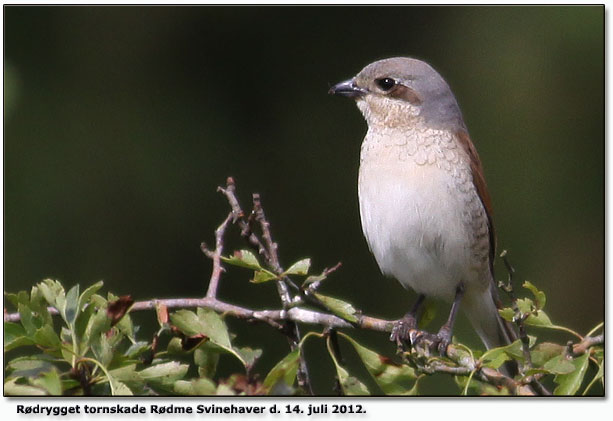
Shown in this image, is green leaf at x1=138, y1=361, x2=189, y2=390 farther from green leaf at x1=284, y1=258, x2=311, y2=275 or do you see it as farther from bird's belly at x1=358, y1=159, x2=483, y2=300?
bird's belly at x1=358, y1=159, x2=483, y2=300

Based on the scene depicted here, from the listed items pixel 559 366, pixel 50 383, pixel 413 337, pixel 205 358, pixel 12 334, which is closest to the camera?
pixel 50 383

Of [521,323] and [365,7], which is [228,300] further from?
[521,323]

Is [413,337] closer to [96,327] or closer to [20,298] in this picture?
[96,327]

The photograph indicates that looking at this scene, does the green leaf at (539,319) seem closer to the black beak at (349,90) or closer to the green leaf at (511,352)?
the green leaf at (511,352)

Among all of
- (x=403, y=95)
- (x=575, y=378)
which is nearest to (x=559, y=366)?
(x=575, y=378)

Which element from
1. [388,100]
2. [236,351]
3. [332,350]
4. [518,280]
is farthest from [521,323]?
[518,280]
